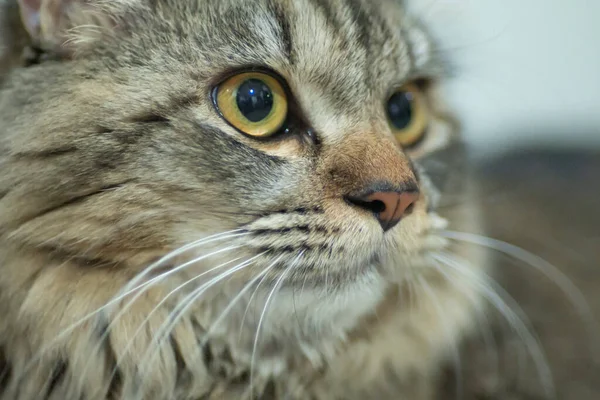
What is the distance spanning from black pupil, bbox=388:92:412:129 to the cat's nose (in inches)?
8.3

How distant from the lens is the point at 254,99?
71 centimetres

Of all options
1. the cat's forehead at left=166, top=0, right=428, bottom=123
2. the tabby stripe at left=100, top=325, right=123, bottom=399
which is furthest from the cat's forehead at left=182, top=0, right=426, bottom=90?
the tabby stripe at left=100, top=325, right=123, bottom=399

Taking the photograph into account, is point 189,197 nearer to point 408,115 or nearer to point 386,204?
point 386,204

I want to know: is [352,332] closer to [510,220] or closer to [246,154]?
[246,154]

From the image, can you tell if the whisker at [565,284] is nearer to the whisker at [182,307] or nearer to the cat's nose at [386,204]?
the cat's nose at [386,204]

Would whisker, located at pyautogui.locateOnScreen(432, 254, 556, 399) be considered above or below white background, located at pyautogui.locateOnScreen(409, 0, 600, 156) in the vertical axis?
below

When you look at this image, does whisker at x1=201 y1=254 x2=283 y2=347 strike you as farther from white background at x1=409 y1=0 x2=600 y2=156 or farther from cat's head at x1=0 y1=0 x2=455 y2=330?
white background at x1=409 y1=0 x2=600 y2=156

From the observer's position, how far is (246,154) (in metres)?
0.70

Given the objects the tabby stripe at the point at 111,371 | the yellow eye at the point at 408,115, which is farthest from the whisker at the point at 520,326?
the tabby stripe at the point at 111,371

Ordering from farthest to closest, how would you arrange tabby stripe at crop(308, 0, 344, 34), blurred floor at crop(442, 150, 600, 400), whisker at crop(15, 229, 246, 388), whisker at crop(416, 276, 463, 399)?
blurred floor at crop(442, 150, 600, 400), whisker at crop(416, 276, 463, 399), tabby stripe at crop(308, 0, 344, 34), whisker at crop(15, 229, 246, 388)

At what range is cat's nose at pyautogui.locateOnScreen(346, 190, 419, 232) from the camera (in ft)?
2.28

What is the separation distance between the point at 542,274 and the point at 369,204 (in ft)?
2.17

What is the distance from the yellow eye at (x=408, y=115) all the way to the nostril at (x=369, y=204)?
0.72 feet

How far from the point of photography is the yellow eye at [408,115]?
912 mm
